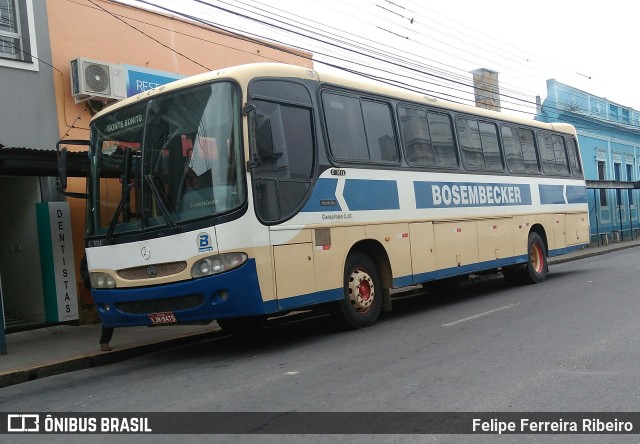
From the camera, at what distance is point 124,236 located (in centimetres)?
774

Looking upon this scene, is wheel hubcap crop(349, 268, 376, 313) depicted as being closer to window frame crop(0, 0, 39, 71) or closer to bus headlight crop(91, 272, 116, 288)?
bus headlight crop(91, 272, 116, 288)

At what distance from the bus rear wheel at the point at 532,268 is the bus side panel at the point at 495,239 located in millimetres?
1095

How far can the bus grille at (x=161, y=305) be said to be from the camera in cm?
730

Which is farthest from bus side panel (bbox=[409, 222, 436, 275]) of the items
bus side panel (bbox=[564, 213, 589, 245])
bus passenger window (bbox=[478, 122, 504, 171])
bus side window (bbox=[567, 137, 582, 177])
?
bus side window (bbox=[567, 137, 582, 177])

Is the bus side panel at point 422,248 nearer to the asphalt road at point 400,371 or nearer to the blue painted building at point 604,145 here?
the asphalt road at point 400,371

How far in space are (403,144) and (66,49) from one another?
6365mm

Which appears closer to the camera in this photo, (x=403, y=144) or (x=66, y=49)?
(x=403, y=144)

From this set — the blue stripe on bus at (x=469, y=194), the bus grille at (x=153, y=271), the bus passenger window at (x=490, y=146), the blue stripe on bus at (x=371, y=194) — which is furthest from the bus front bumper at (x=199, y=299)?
the bus passenger window at (x=490, y=146)

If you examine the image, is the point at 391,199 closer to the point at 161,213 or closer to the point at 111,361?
the point at 161,213

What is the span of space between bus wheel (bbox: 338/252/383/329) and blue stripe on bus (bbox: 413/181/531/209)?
5.45ft

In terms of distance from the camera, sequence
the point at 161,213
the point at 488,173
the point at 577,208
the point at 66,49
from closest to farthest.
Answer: the point at 161,213
the point at 66,49
the point at 488,173
the point at 577,208

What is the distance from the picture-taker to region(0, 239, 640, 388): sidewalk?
25.6 ft

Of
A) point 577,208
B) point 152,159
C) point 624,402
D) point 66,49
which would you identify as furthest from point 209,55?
point 624,402

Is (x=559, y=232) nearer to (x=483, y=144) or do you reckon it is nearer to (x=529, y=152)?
(x=529, y=152)
